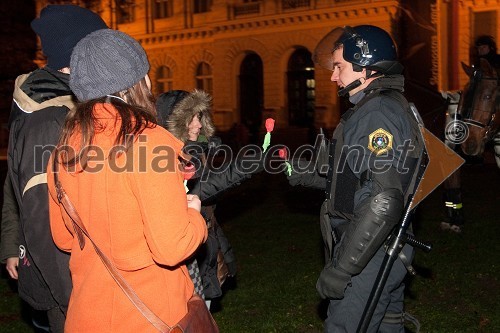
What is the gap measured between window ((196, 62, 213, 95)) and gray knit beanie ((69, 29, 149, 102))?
105 feet

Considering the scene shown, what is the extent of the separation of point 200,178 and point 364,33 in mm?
1496

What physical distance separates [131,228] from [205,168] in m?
2.01

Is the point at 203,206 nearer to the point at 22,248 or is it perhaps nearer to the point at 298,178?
the point at 298,178

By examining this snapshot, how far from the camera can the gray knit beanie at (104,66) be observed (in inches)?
88.7

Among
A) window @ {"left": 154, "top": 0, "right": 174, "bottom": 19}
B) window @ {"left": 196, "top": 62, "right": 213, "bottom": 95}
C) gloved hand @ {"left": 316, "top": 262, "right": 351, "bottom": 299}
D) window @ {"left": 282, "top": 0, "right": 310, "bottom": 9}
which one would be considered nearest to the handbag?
gloved hand @ {"left": 316, "top": 262, "right": 351, "bottom": 299}

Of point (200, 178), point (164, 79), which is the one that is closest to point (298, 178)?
point (200, 178)

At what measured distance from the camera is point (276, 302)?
20.7 feet

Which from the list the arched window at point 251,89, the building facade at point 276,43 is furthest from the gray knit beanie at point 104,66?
the arched window at point 251,89

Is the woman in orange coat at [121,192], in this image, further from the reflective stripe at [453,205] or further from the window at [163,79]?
the window at [163,79]

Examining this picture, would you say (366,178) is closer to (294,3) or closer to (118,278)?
(118,278)

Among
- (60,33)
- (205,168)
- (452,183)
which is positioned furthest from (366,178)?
(452,183)

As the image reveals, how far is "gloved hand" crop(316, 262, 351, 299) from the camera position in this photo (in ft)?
10.5

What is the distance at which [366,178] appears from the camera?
10.7 feet

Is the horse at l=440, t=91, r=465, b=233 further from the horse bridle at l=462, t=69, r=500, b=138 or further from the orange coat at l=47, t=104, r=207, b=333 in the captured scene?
the orange coat at l=47, t=104, r=207, b=333
